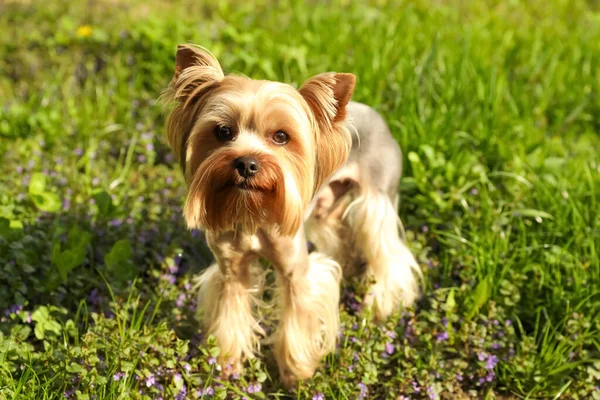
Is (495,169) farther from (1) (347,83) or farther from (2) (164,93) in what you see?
(2) (164,93)

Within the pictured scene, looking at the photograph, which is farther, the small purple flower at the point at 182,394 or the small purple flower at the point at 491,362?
the small purple flower at the point at 491,362

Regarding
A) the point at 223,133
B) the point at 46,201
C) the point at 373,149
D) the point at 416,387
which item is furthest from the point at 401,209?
the point at 46,201

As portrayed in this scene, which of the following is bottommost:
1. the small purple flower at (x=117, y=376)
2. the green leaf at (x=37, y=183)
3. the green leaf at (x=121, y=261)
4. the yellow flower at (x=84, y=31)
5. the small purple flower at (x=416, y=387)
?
the small purple flower at (x=416, y=387)

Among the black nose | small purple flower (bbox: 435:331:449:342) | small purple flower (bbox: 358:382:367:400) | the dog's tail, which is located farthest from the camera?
the dog's tail

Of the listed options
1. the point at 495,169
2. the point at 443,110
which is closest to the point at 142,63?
the point at 443,110

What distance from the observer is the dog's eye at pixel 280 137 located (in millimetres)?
3273

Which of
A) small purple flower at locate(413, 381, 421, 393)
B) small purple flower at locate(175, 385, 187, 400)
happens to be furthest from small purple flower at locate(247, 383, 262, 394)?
small purple flower at locate(413, 381, 421, 393)

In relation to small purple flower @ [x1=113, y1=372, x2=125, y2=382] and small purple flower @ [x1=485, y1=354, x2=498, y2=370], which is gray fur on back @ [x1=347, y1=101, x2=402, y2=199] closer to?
small purple flower @ [x1=485, y1=354, x2=498, y2=370]

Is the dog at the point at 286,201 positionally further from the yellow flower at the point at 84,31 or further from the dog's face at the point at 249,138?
the yellow flower at the point at 84,31

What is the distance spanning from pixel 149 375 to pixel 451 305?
1.66 meters

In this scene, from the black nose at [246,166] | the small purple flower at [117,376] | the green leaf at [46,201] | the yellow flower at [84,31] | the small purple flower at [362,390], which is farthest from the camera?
the yellow flower at [84,31]

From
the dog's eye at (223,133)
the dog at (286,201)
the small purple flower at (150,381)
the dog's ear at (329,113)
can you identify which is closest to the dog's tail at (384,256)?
the dog at (286,201)

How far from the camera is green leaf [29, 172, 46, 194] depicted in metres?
4.55

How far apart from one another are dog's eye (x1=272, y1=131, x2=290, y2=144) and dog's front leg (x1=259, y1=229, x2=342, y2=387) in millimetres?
577
